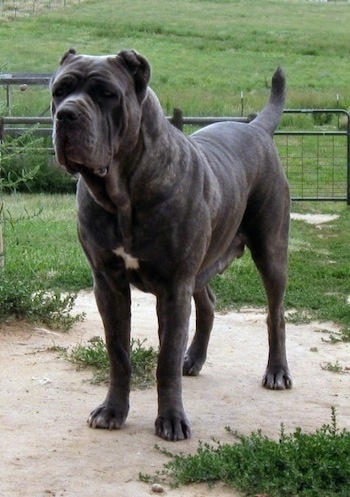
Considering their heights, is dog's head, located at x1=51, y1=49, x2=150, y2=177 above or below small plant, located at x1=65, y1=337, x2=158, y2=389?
above

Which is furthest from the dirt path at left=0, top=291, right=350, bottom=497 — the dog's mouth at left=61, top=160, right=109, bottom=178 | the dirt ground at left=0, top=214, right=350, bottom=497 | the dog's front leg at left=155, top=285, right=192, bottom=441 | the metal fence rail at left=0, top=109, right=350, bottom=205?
the metal fence rail at left=0, top=109, right=350, bottom=205

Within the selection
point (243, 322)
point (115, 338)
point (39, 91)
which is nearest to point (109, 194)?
point (115, 338)

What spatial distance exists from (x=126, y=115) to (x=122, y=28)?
145ft

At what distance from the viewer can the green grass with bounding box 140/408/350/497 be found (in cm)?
485

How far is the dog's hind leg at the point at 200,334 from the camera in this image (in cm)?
716

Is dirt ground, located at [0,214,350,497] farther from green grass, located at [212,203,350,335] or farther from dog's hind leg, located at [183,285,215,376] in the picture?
green grass, located at [212,203,350,335]

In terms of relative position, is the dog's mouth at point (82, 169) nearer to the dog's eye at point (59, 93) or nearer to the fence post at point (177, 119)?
the dog's eye at point (59, 93)

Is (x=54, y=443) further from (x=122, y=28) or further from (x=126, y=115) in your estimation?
(x=122, y=28)

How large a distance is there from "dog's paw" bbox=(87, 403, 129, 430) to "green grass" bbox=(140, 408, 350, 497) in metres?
0.69

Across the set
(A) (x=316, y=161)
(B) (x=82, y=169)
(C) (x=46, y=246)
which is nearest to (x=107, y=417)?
(B) (x=82, y=169)

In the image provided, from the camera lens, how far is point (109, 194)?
18.1 ft

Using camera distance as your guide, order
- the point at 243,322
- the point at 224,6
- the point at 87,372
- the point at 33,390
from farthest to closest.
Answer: the point at 224,6
the point at 243,322
the point at 87,372
the point at 33,390

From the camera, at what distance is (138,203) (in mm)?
5594

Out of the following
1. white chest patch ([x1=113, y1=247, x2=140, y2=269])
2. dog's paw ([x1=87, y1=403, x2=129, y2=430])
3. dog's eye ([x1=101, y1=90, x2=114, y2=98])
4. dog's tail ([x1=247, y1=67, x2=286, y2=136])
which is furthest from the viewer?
dog's tail ([x1=247, y1=67, x2=286, y2=136])
